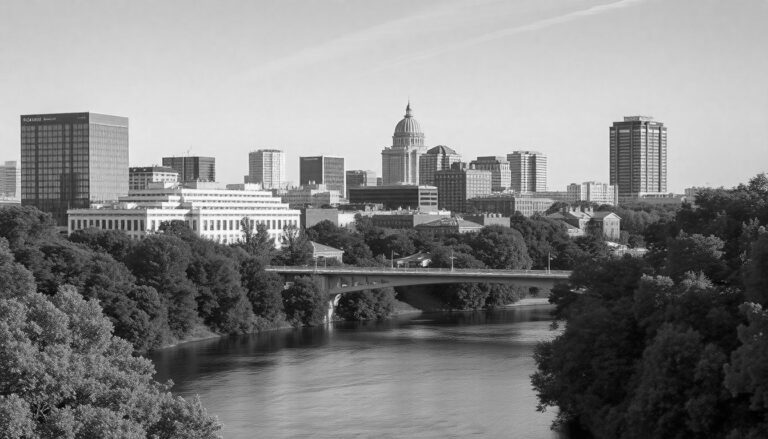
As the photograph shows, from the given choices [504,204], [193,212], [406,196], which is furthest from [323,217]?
[504,204]

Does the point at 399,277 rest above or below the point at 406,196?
below

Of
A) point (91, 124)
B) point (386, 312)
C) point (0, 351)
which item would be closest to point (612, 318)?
point (0, 351)

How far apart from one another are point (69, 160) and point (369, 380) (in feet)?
309

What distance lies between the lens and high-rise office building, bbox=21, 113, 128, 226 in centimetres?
13238

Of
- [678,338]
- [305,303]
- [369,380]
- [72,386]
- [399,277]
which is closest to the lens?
[72,386]

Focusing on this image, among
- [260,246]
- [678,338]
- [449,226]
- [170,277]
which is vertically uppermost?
[449,226]

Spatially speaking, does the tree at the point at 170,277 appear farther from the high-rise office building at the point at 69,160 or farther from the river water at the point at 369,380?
the high-rise office building at the point at 69,160

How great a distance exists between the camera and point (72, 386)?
24.4 metres

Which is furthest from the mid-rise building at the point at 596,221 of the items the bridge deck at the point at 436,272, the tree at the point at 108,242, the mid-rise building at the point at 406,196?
the tree at the point at 108,242

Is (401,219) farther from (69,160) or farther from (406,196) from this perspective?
(406,196)

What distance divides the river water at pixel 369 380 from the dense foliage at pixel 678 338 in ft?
11.4

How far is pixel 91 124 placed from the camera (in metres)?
132

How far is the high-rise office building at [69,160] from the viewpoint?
434 feet

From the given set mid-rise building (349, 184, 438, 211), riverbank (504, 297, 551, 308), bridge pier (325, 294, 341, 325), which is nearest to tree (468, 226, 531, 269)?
riverbank (504, 297, 551, 308)
